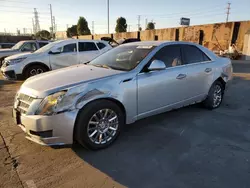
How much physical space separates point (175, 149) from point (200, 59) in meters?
2.33

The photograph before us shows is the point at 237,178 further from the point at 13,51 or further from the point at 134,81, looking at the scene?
the point at 13,51

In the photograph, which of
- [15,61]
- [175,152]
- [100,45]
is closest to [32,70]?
[15,61]

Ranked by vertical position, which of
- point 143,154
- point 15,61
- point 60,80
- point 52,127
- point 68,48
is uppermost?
point 68,48

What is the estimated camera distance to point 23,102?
3088 millimetres

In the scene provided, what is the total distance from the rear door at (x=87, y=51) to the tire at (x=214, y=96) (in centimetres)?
590

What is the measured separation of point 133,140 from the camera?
362cm

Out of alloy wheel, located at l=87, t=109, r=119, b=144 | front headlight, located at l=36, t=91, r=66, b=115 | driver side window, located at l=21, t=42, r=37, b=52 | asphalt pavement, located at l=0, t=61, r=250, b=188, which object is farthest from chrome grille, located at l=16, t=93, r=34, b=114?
driver side window, located at l=21, t=42, r=37, b=52

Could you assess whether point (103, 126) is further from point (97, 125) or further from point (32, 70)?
point (32, 70)

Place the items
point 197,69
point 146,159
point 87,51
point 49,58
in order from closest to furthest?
point 146,159
point 197,69
point 49,58
point 87,51

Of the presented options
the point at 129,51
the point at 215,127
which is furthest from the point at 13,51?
the point at 215,127

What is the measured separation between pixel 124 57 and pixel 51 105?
1785mm

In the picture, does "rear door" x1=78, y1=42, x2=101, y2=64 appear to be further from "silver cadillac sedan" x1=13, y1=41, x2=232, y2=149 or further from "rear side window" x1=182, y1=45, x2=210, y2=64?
"rear side window" x1=182, y1=45, x2=210, y2=64

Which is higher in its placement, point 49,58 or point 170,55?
point 170,55

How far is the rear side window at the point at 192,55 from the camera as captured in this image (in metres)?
4.47
